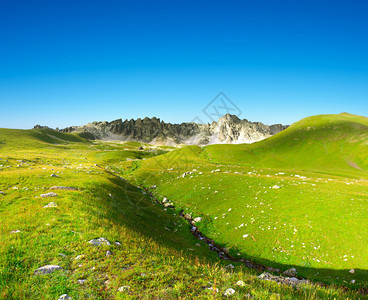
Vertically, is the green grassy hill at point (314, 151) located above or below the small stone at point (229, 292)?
above

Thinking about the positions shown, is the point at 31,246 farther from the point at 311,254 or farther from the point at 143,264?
the point at 311,254

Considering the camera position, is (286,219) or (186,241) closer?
(186,241)

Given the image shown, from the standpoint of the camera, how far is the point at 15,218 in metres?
13.3

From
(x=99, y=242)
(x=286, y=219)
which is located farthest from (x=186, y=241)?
(x=286, y=219)

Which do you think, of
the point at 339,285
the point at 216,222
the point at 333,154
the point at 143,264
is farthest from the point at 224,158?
the point at 143,264

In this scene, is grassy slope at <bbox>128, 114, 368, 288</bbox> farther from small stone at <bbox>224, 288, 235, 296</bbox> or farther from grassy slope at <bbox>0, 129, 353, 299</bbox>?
small stone at <bbox>224, 288, 235, 296</bbox>

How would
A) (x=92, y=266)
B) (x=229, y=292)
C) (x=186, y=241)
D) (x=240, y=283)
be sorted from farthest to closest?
(x=186, y=241), (x=92, y=266), (x=240, y=283), (x=229, y=292)

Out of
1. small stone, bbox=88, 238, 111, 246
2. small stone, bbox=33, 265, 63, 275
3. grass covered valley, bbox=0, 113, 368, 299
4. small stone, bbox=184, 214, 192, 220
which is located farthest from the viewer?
small stone, bbox=184, 214, 192, 220

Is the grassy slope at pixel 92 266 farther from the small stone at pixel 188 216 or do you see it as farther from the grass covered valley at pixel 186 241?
the small stone at pixel 188 216

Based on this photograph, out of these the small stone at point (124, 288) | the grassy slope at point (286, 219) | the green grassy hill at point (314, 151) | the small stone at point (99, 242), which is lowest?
the grassy slope at point (286, 219)

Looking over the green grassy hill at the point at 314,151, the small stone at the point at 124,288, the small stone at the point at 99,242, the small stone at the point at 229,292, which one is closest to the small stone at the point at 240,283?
the small stone at the point at 229,292

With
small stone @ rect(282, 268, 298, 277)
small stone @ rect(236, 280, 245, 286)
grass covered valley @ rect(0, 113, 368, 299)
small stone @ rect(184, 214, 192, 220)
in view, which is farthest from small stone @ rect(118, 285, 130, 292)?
small stone @ rect(184, 214, 192, 220)

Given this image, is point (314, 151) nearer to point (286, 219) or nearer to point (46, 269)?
point (286, 219)

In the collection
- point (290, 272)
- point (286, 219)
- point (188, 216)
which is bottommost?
point (188, 216)
